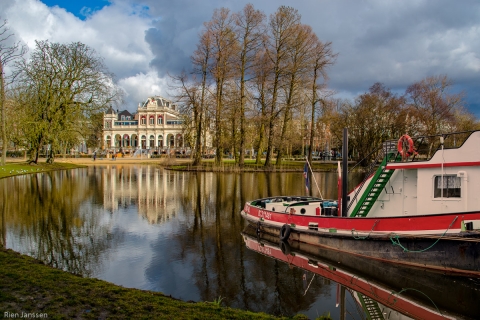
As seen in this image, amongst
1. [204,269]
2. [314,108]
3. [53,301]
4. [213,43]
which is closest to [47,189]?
[204,269]

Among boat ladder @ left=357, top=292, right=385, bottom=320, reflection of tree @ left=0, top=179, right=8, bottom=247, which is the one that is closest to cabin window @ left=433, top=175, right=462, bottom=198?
boat ladder @ left=357, top=292, right=385, bottom=320

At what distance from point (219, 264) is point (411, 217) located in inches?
232

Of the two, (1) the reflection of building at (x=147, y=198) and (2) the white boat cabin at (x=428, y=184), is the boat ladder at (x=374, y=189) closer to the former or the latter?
(2) the white boat cabin at (x=428, y=184)

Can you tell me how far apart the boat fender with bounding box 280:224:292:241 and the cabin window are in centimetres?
510

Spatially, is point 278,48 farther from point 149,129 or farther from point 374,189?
point 149,129

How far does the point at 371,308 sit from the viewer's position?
27.7ft

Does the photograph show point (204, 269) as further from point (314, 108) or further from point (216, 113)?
point (314, 108)

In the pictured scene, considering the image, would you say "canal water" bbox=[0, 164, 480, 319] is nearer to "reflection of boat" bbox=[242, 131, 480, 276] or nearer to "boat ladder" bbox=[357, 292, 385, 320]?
"boat ladder" bbox=[357, 292, 385, 320]

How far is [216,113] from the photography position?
46.6 meters

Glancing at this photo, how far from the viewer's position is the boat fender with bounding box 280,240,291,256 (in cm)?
1270

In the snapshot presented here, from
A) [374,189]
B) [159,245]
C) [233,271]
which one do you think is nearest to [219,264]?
[233,271]

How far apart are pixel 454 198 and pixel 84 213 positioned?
1594cm

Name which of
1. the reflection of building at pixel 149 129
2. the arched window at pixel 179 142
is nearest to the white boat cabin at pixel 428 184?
the arched window at pixel 179 142

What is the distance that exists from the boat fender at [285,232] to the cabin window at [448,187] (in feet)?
16.7
